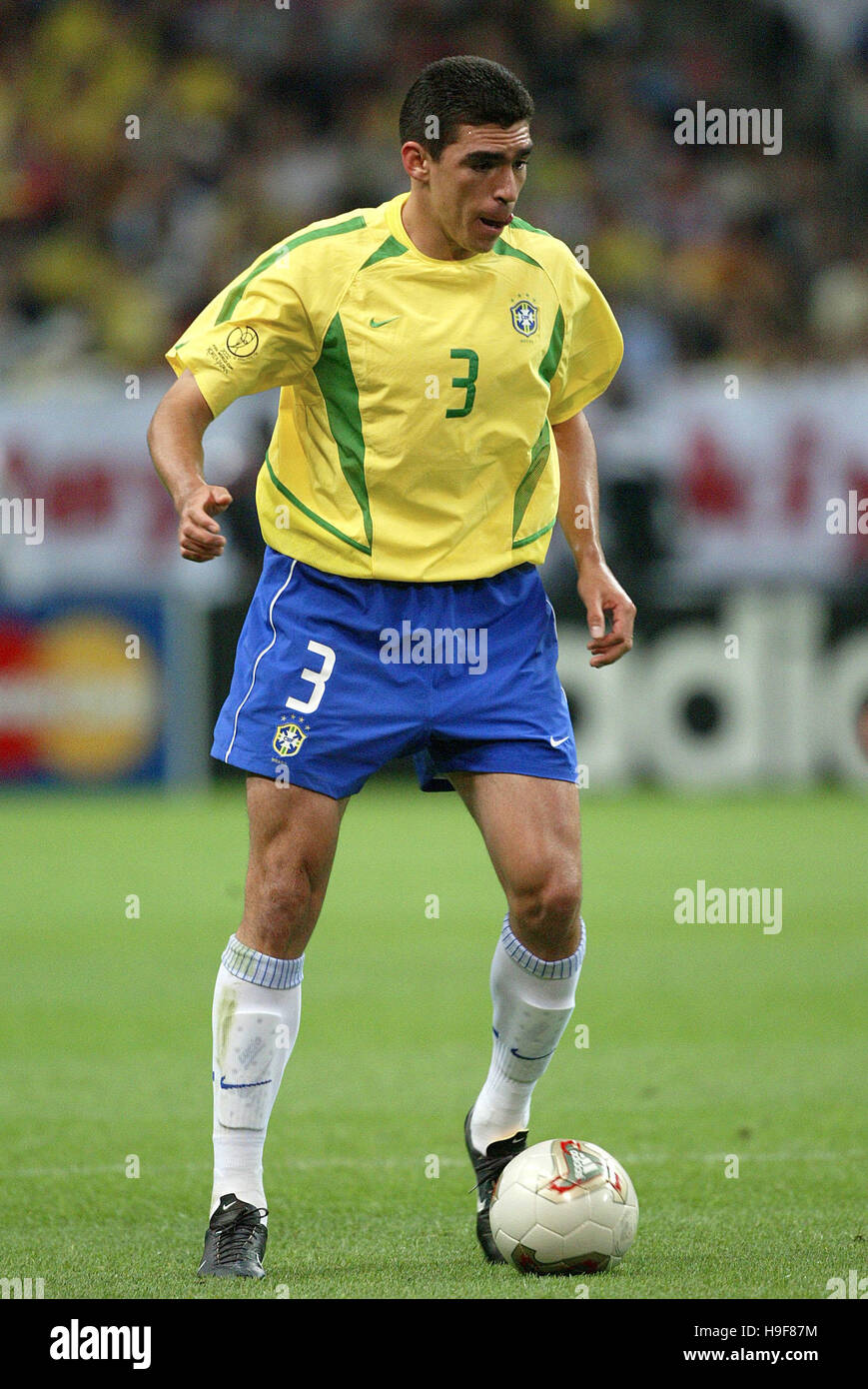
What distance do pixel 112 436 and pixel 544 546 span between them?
30.5ft

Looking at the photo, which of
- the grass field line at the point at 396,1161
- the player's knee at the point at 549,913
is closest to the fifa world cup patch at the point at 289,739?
the player's knee at the point at 549,913

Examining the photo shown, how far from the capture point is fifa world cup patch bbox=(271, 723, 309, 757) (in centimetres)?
375

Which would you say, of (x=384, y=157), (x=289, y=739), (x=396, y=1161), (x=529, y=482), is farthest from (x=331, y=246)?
(x=384, y=157)

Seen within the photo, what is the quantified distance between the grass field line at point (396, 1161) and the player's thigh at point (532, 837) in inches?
43.6

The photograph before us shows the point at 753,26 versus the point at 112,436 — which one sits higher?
the point at 753,26

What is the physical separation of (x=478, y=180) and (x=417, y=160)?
150 millimetres

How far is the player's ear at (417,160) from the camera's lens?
3824 millimetres

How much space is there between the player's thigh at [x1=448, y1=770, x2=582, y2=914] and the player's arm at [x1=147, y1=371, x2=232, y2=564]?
731 millimetres

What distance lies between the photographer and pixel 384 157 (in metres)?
15.6

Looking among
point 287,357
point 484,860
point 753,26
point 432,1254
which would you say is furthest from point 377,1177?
point 753,26

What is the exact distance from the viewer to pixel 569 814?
386 cm

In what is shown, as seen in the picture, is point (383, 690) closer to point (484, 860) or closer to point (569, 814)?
point (569, 814)

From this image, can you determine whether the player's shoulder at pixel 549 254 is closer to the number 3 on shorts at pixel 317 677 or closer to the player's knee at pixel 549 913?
the number 3 on shorts at pixel 317 677
